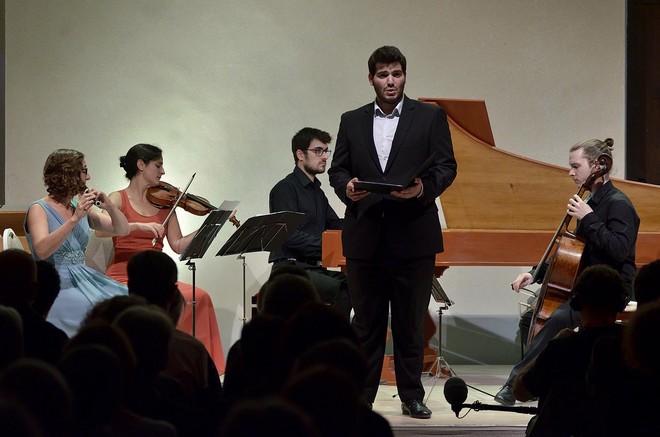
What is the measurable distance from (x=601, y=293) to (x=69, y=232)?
3066 millimetres

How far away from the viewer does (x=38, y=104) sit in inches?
268

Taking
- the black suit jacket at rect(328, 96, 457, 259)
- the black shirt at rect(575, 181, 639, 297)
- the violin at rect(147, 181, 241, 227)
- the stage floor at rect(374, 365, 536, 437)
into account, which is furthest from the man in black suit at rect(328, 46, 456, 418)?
the violin at rect(147, 181, 241, 227)

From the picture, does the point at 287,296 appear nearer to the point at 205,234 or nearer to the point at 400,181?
the point at 400,181

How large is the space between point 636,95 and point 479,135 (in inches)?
88.3

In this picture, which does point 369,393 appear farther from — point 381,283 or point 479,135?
point 479,135

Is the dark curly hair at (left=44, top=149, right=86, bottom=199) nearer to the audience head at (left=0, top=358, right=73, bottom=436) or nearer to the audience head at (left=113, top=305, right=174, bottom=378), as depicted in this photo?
the audience head at (left=113, top=305, right=174, bottom=378)

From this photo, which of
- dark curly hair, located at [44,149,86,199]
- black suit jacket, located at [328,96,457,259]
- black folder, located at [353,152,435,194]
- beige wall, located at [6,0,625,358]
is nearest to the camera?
black folder, located at [353,152,435,194]

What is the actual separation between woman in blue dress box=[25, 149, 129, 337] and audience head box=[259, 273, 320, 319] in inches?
81.8

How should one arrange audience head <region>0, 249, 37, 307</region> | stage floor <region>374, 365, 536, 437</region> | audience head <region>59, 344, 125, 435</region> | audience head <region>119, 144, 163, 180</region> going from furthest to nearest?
audience head <region>119, 144, 163, 180</region> < stage floor <region>374, 365, 536, 437</region> < audience head <region>0, 249, 37, 307</region> < audience head <region>59, 344, 125, 435</region>

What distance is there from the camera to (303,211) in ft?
20.0

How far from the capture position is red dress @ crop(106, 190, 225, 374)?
19.2 ft

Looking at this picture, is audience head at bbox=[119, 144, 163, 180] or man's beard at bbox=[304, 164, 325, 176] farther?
man's beard at bbox=[304, 164, 325, 176]

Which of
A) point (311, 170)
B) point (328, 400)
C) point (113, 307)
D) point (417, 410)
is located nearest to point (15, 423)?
point (328, 400)

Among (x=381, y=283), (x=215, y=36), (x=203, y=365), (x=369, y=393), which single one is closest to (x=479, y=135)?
(x=381, y=283)
